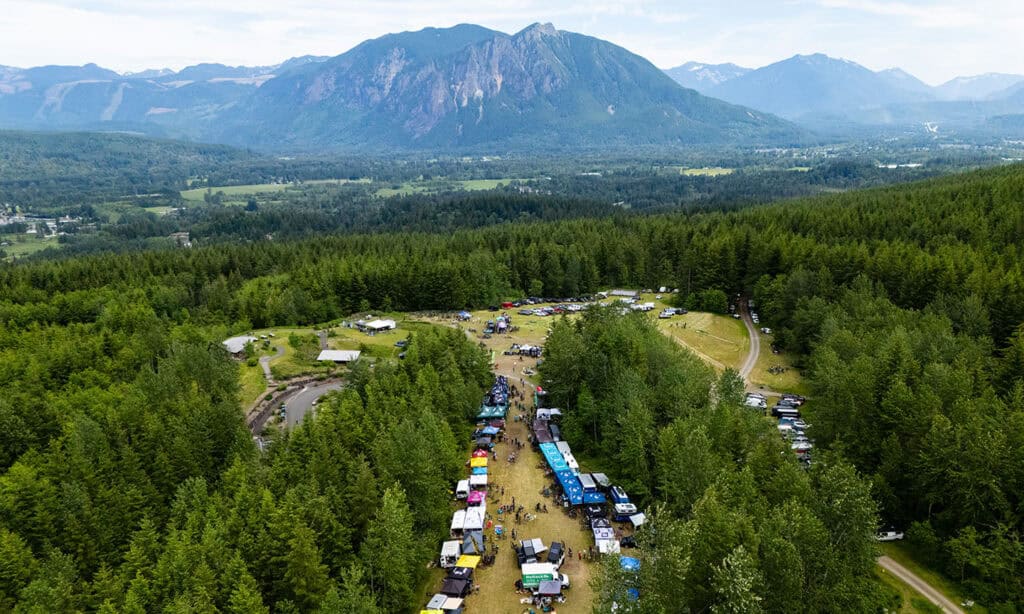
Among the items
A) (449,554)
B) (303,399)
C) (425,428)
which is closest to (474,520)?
(449,554)

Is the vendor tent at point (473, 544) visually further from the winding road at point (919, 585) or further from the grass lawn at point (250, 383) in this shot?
the grass lawn at point (250, 383)

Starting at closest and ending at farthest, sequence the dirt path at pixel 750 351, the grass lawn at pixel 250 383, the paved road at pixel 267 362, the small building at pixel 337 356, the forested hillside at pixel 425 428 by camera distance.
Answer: the forested hillside at pixel 425 428 → the grass lawn at pixel 250 383 → the dirt path at pixel 750 351 → the paved road at pixel 267 362 → the small building at pixel 337 356

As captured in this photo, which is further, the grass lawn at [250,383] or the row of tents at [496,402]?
the grass lawn at [250,383]

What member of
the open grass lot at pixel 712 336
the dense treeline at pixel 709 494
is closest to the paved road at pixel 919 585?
the dense treeline at pixel 709 494

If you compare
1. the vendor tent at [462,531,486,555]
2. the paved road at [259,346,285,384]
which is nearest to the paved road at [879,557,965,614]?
the vendor tent at [462,531,486,555]

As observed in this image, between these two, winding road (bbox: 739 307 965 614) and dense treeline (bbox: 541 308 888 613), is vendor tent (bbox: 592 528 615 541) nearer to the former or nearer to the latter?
dense treeline (bbox: 541 308 888 613)

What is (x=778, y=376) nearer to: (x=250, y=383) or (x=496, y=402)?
(x=496, y=402)

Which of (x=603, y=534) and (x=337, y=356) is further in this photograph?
(x=337, y=356)
